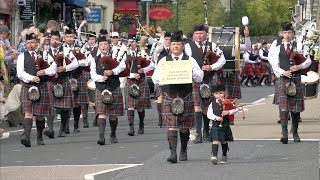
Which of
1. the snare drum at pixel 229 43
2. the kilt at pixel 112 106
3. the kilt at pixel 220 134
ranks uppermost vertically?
the snare drum at pixel 229 43

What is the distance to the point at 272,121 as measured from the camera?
19562 millimetres

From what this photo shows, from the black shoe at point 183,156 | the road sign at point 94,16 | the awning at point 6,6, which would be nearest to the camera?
the black shoe at point 183,156

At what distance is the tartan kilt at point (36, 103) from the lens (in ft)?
51.1

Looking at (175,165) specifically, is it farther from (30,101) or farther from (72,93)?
(72,93)

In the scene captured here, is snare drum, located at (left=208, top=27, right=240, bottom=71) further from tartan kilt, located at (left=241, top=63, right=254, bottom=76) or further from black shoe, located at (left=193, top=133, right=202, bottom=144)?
tartan kilt, located at (left=241, top=63, right=254, bottom=76)

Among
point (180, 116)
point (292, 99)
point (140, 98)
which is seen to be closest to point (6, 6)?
point (140, 98)

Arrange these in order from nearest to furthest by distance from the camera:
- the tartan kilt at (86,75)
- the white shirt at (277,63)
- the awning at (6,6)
Answer: the white shirt at (277,63), the tartan kilt at (86,75), the awning at (6,6)

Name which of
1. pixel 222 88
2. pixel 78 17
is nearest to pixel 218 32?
pixel 222 88

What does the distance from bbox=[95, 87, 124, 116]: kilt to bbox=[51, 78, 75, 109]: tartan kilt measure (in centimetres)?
165

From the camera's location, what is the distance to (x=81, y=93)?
1833 cm

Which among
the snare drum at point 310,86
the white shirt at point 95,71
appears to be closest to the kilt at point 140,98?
the white shirt at point 95,71

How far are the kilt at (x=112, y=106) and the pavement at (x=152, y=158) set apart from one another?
472mm

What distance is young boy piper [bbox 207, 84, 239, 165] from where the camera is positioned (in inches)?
493

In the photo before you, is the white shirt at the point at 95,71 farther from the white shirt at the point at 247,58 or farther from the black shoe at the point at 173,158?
the white shirt at the point at 247,58
